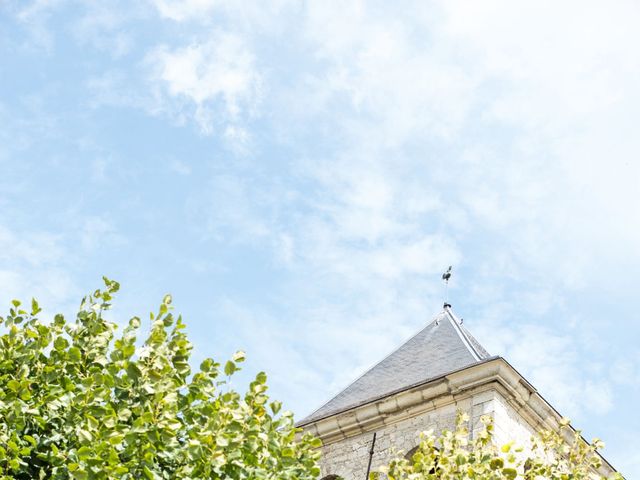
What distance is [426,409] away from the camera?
12.1 m

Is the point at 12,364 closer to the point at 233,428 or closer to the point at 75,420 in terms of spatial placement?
the point at 75,420

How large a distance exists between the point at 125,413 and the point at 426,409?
6.71m

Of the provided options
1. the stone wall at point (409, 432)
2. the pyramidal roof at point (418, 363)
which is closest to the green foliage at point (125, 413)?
the stone wall at point (409, 432)

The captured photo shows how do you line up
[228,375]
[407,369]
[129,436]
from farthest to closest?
[407,369]
[228,375]
[129,436]

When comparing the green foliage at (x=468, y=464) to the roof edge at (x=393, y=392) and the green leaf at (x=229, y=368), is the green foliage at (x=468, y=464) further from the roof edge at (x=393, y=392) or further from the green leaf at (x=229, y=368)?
the roof edge at (x=393, y=392)

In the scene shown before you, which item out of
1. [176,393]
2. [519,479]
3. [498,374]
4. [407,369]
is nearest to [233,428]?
[176,393]

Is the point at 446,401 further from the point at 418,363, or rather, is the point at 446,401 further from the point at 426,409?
the point at 418,363

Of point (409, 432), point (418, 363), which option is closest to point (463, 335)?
point (418, 363)

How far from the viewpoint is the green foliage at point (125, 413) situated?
5.96m

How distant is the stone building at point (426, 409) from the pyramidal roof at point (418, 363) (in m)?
0.03

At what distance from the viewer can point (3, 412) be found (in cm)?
614

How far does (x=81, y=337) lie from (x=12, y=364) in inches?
24.3

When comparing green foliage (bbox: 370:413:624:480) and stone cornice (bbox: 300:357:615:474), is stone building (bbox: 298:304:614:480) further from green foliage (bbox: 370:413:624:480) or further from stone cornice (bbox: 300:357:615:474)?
green foliage (bbox: 370:413:624:480)

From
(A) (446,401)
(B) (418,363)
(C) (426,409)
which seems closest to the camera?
(A) (446,401)
